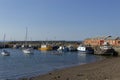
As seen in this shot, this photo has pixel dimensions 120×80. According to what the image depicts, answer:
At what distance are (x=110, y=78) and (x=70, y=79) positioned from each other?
14.0ft

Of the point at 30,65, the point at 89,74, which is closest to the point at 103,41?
the point at 30,65

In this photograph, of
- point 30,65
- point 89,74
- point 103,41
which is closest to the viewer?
point 89,74

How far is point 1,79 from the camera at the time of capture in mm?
32531

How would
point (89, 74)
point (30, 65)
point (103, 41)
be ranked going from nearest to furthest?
point (89, 74), point (30, 65), point (103, 41)

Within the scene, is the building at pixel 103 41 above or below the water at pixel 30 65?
above

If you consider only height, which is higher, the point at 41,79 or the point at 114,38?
the point at 114,38

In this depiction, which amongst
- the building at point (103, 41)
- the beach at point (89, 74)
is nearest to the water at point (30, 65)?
the beach at point (89, 74)

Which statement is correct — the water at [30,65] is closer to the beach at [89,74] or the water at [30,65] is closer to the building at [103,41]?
the beach at [89,74]

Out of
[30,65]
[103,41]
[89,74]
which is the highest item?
[103,41]

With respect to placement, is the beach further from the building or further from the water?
the building

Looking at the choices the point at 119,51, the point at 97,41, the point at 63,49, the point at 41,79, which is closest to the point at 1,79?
the point at 41,79

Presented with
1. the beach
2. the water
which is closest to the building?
the water

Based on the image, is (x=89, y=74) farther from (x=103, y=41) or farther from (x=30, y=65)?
(x=103, y=41)

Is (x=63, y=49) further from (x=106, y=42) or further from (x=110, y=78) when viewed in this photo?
(x=110, y=78)
